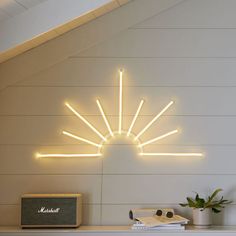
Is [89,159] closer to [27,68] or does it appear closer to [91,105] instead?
[91,105]

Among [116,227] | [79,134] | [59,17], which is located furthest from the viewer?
[79,134]

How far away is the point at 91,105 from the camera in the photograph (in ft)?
8.45

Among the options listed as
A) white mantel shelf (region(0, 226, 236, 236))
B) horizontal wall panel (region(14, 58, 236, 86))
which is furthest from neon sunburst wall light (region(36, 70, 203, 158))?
white mantel shelf (region(0, 226, 236, 236))

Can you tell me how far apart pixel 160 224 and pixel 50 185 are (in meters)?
0.77

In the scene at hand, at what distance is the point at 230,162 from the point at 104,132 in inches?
34.0

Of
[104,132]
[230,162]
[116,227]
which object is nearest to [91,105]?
[104,132]

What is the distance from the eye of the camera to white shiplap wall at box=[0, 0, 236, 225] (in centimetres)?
249

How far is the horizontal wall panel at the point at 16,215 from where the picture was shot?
246 cm

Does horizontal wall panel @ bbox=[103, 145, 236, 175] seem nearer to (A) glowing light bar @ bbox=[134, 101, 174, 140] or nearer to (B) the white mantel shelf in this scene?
(A) glowing light bar @ bbox=[134, 101, 174, 140]

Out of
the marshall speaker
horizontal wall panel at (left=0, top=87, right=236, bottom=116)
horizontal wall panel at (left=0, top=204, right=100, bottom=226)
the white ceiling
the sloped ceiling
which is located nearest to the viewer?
the white ceiling

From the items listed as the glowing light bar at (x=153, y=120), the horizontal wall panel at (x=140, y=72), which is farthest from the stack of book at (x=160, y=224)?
the horizontal wall panel at (x=140, y=72)

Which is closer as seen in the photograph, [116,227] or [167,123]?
[116,227]

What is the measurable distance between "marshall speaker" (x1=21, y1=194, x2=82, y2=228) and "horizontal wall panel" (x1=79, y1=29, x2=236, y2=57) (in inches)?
39.6

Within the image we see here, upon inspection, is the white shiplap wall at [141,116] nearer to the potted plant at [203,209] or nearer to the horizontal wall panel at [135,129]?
the horizontal wall panel at [135,129]
